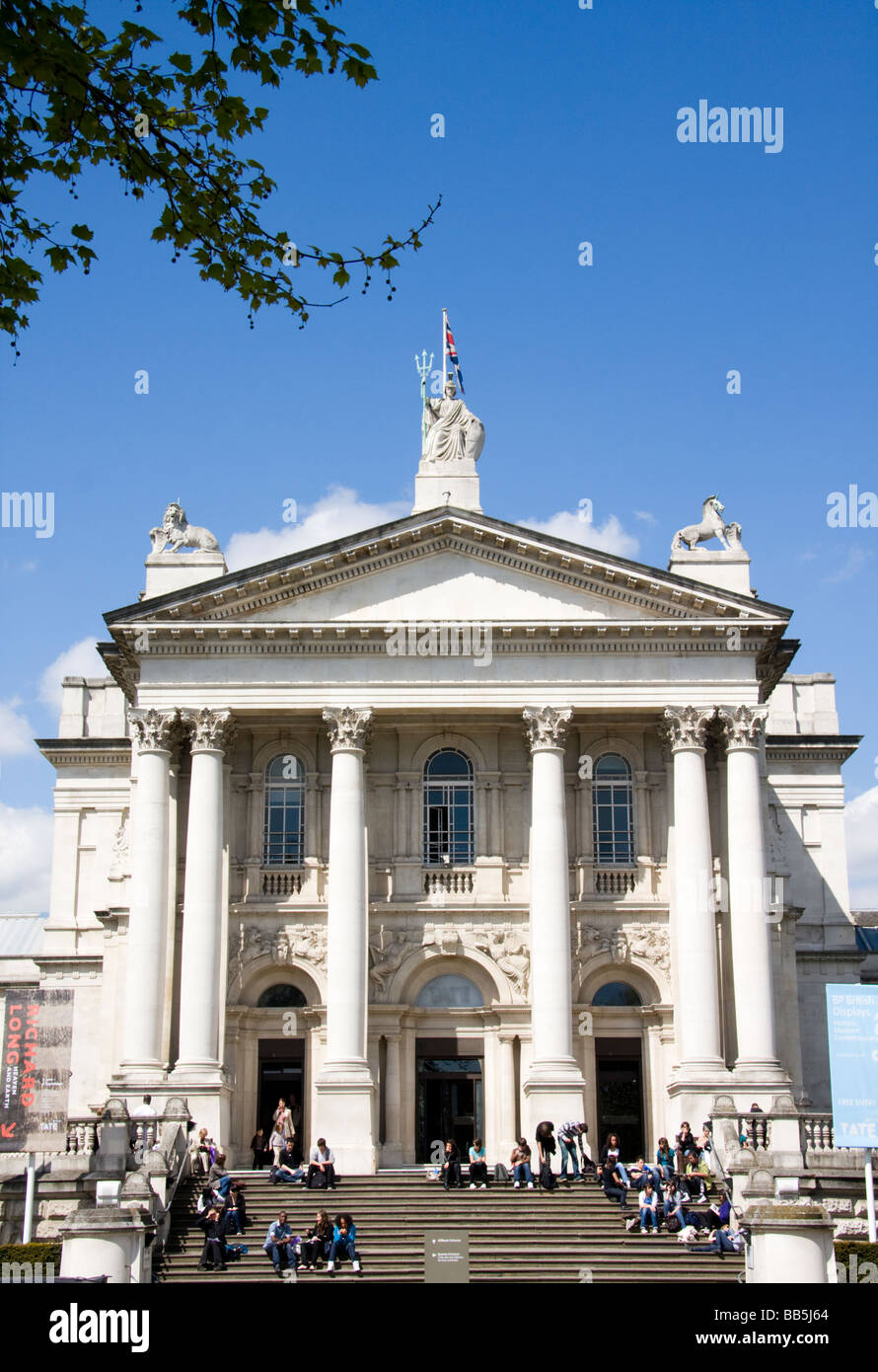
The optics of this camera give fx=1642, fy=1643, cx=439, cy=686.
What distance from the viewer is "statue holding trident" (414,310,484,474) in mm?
43625

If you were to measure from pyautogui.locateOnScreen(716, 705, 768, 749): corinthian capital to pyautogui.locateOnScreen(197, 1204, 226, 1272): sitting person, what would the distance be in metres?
17.6

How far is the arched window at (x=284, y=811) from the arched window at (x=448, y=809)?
3193 millimetres

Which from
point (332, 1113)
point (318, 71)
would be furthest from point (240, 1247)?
point (318, 71)

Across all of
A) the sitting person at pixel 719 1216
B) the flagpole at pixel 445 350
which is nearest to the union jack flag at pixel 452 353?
the flagpole at pixel 445 350

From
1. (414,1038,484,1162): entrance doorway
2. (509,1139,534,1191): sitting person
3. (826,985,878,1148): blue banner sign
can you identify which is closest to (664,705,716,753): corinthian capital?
(414,1038,484,1162): entrance doorway

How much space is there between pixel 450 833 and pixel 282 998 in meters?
5.81

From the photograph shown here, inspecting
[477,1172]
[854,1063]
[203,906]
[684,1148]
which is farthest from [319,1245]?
[203,906]

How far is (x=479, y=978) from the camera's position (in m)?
40.6

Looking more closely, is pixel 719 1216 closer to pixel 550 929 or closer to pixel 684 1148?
pixel 684 1148

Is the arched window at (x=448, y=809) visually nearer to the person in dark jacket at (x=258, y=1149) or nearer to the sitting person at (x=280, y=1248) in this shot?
the person in dark jacket at (x=258, y=1149)

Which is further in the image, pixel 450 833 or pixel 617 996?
pixel 450 833

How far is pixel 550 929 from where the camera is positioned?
38.2 meters

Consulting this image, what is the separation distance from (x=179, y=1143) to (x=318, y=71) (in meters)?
24.3
